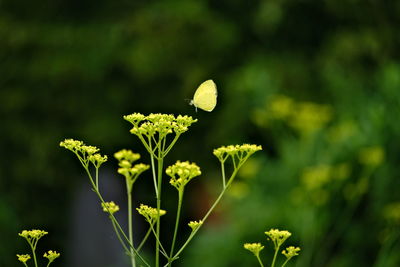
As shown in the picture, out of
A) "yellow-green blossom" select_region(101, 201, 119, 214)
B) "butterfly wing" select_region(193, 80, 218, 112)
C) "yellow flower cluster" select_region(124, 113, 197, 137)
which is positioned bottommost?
"yellow-green blossom" select_region(101, 201, 119, 214)

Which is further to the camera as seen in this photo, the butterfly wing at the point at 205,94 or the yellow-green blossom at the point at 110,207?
the butterfly wing at the point at 205,94

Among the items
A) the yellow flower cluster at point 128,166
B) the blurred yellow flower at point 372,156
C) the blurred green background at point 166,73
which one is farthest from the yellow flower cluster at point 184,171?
the blurred green background at point 166,73

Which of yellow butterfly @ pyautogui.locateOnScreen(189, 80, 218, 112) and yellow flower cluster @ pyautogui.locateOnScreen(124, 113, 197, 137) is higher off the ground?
yellow butterfly @ pyautogui.locateOnScreen(189, 80, 218, 112)

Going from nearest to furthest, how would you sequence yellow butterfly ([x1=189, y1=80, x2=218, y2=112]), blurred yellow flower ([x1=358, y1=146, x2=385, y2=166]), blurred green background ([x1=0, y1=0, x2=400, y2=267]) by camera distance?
yellow butterfly ([x1=189, y1=80, x2=218, y2=112]) → blurred yellow flower ([x1=358, y1=146, x2=385, y2=166]) → blurred green background ([x1=0, y1=0, x2=400, y2=267])

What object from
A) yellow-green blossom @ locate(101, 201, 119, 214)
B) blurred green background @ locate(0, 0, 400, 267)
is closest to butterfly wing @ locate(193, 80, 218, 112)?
yellow-green blossom @ locate(101, 201, 119, 214)

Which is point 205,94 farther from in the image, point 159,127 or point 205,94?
point 159,127

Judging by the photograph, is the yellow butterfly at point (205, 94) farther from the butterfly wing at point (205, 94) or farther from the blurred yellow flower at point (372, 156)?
the blurred yellow flower at point (372, 156)

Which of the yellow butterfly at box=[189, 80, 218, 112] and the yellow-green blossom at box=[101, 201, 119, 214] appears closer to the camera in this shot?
the yellow-green blossom at box=[101, 201, 119, 214]

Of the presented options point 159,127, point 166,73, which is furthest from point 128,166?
point 166,73

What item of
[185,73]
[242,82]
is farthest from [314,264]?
[185,73]

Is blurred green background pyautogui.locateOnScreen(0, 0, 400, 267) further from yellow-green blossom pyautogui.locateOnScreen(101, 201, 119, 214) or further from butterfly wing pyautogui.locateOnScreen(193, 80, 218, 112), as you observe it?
yellow-green blossom pyautogui.locateOnScreen(101, 201, 119, 214)

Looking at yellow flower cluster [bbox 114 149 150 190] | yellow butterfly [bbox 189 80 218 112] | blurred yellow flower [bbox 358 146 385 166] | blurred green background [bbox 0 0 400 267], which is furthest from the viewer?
blurred green background [bbox 0 0 400 267]
